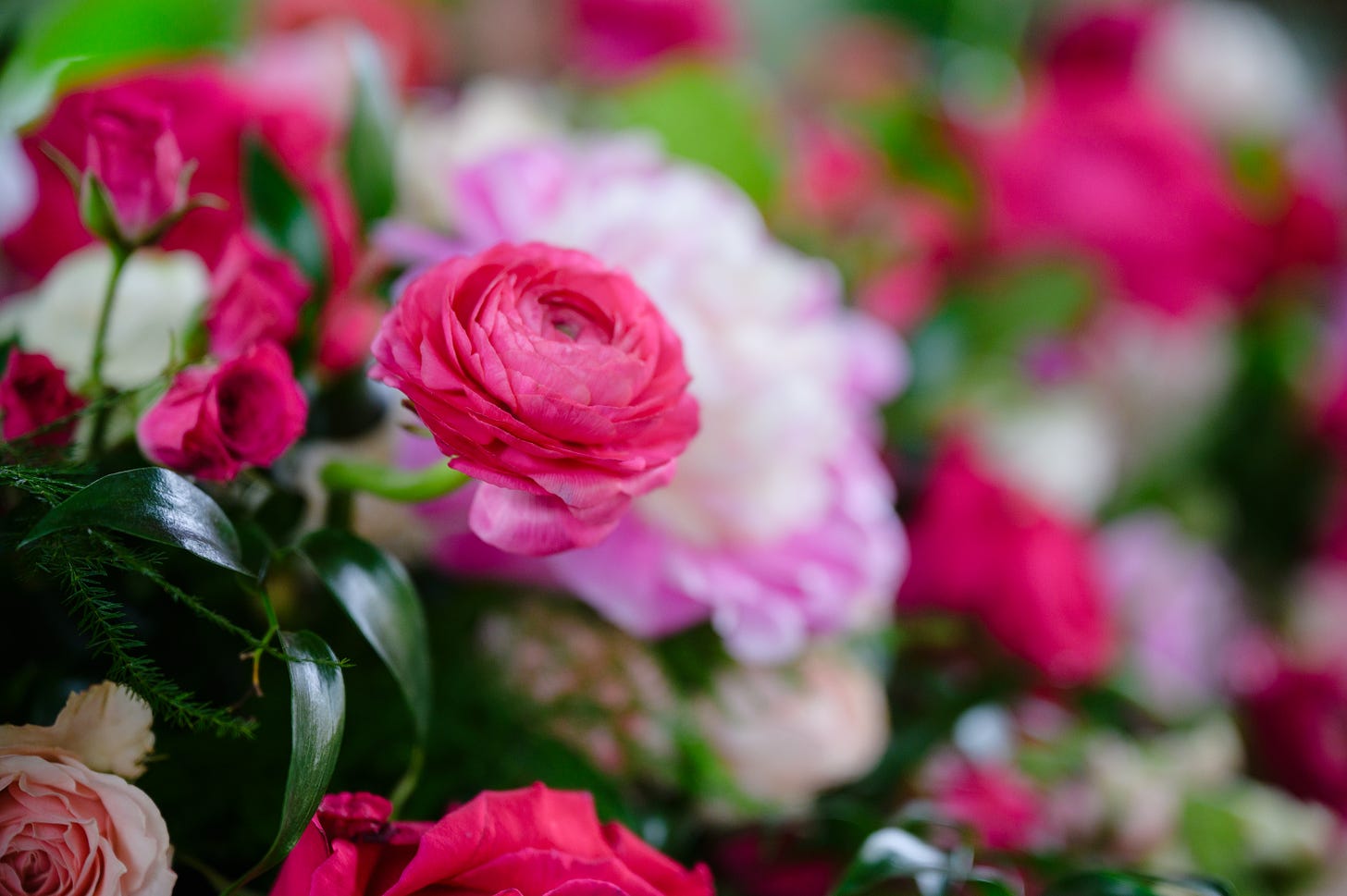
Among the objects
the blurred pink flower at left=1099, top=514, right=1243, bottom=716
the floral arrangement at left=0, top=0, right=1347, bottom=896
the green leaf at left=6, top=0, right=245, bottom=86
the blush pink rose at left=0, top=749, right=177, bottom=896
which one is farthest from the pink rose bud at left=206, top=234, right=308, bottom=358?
the blurred pink flower at left=1099, top=514, right=1243, bottom=716

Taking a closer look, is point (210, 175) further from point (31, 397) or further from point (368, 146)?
point (31, 397)

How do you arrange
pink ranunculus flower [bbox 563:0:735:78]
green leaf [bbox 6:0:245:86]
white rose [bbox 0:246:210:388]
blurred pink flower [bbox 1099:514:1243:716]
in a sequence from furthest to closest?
pink ranunculus flower [bbox 563:0:735:78] → blurred pink flower [bbox 1099:514:1243:716] → green leaf [bbox 6:0:245:86] → white rose [bbox 0:246:210:388]

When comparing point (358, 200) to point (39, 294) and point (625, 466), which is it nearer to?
point (39, 294)

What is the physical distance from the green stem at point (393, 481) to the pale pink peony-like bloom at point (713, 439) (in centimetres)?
4

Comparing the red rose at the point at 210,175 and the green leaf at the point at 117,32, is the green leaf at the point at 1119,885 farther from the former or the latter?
the green leaf at the point at 117,32

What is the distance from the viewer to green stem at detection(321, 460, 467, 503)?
10.3 inches

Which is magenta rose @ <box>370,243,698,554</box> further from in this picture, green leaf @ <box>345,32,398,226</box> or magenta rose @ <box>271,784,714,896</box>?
green leaf @ <box>345,32,398,226</box>

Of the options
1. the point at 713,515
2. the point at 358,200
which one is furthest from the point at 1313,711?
the point at 358,200

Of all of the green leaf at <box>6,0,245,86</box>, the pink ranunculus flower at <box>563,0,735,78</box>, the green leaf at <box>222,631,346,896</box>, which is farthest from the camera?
the pink ranunculus flower at <box>563,0,735,78</box>

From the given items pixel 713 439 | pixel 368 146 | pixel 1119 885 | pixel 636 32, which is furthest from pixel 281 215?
pixel 636 32

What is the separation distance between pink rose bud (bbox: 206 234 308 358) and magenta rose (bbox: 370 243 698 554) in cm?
5

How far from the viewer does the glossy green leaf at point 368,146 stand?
15.5 inches

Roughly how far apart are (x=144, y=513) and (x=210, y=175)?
0.72 ft

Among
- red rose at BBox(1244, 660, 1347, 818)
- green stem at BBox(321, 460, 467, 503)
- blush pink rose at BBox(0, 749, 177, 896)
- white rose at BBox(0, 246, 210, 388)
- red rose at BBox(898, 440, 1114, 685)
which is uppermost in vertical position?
green stem at BBox(321, 460, 467, 503)
